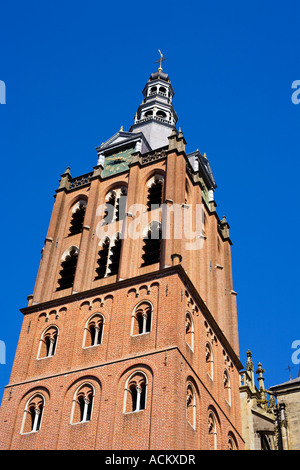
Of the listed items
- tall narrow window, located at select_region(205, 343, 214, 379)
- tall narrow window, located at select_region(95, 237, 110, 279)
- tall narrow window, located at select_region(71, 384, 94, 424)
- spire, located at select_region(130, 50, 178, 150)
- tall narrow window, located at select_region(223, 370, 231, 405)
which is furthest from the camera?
spire, located at select_region(130, 50, 178, 150)

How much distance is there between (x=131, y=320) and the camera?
33.1 metres

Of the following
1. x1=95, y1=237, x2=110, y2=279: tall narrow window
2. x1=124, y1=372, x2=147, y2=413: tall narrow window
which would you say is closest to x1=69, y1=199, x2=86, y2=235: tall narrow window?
x1=95, y1=237, x2=110, y2=279: tall narrow window

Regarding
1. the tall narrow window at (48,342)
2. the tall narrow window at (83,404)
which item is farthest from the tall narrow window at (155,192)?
the tall narrow window at (83,404)

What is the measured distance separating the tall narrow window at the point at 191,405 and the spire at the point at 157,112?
67.8ft

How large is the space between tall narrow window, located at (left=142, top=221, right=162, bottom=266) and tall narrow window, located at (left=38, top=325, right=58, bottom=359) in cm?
568

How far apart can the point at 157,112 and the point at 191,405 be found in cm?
2883

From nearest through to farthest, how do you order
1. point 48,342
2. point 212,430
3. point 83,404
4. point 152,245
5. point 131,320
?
point 83,404
point 212,430
point 131,320
point 48,342
point 152,245

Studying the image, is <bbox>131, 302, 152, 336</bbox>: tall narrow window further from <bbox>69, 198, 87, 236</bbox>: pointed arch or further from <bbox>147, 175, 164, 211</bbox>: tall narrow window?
<bbox>69, 198, 87, 236</bbox>: pointed arch

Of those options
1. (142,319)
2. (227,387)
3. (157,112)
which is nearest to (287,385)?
(227,387)

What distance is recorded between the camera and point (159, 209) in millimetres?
38375

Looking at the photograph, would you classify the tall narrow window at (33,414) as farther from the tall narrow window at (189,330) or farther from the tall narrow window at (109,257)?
the tall narrow window at (109,257)

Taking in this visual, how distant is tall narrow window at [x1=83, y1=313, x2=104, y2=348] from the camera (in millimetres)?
33656

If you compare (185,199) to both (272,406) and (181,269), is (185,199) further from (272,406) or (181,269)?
(272,406)

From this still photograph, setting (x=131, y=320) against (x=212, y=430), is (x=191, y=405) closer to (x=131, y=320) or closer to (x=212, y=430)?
(x=212, y=430)
